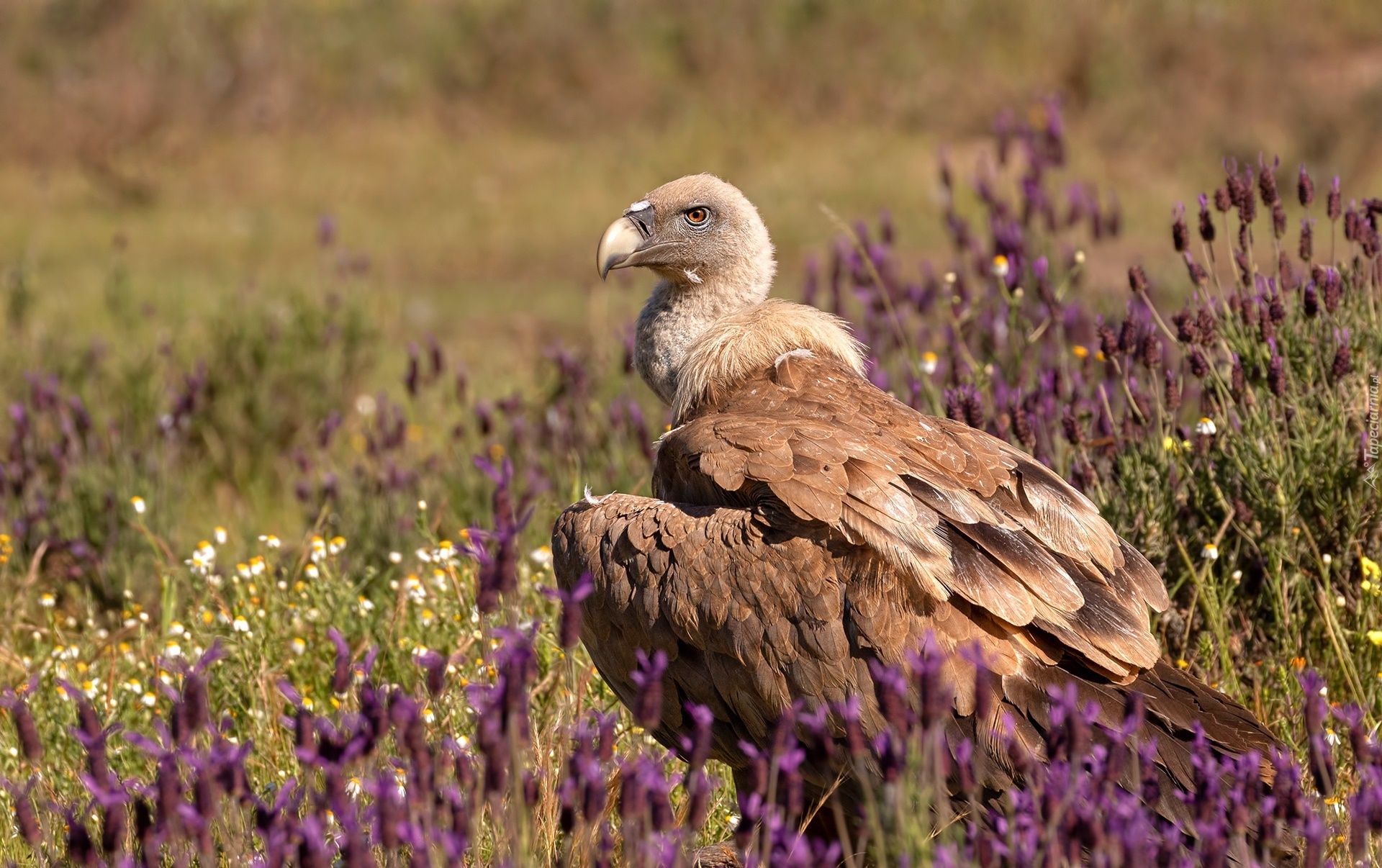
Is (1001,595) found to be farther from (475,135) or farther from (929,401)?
(475,135)

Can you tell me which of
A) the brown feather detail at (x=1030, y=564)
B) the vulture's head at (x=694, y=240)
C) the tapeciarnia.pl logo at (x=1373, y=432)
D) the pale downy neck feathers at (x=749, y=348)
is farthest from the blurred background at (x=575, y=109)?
the brown feather detail at (x=1030, y=564)

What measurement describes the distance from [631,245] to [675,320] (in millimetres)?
247

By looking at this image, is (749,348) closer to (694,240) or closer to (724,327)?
(724,327)

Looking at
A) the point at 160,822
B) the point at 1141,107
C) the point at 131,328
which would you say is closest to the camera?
the point at 160,822

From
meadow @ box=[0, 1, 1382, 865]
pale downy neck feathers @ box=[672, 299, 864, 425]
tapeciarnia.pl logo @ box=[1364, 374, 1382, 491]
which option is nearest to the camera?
meadow @ box=[0, 1, 1382, 865]

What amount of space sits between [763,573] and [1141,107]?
13278mm

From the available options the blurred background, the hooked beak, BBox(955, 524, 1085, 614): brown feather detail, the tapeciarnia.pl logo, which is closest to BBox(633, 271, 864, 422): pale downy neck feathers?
the hooked beak

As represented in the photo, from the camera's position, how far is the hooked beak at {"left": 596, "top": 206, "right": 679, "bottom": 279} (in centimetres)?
390

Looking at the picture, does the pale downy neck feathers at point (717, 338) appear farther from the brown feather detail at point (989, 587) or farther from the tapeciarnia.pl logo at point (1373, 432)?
the tapeciarnia.pl logo at point (1373, 432)

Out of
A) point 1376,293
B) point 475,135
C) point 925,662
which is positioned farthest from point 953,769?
point 475,135

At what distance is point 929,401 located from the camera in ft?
14.5

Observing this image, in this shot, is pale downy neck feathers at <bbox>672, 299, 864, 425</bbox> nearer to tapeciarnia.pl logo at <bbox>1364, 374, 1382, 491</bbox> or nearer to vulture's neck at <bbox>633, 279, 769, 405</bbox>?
vulture's neck at <bbox>633, 279, 769, 405</bbox>

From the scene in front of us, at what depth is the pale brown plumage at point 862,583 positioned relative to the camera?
266 cm

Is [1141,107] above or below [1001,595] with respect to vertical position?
below
